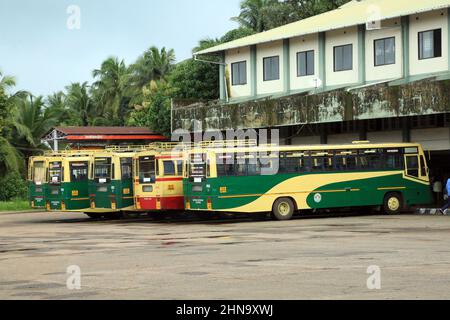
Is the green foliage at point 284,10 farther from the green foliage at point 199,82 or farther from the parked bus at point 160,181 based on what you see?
the parked bus at point 160,181

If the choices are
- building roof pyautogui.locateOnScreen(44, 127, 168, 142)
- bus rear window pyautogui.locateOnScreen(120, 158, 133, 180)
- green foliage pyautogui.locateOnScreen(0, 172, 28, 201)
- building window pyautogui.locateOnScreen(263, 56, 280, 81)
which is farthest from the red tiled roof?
bus rear window pyautogui.locateOnScreen(120, 158, 133, 180)

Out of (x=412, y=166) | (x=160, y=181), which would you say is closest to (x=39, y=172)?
(x=160, y=181)

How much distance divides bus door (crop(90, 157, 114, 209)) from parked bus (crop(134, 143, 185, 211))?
1448 millimetres

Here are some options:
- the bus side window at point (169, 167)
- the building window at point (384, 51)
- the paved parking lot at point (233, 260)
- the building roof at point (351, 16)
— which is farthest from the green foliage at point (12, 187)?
the building window at point (384, 51)

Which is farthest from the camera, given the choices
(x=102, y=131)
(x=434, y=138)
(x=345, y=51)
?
(x=102, y=131)

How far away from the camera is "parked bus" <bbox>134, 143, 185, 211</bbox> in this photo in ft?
102

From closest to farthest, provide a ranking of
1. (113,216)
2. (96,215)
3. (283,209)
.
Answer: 1. (283,209)
2. (113,216)
3. (96,215)

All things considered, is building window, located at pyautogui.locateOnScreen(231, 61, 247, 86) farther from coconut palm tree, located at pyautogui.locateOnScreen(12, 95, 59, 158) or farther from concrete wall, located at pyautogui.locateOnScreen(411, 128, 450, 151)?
coconut palm tree, located at pyautogui.locateOnScreen(12, 95, 59, 158)

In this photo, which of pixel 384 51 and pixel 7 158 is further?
pixel 7 158

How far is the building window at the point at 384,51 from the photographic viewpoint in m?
38.9

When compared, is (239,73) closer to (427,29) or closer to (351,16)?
(351,16)

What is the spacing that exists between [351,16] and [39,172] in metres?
17.3

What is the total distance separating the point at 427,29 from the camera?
37.3 metres

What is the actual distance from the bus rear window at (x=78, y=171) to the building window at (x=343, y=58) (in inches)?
543
